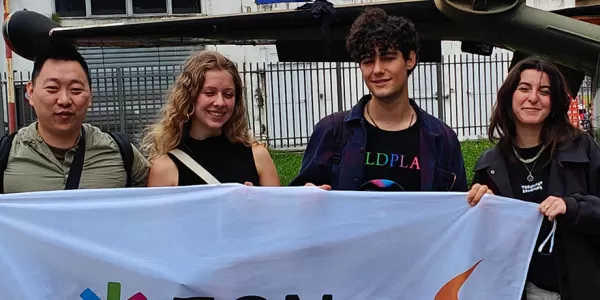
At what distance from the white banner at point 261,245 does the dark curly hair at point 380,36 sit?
625 millimetres

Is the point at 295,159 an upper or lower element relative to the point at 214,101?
lower

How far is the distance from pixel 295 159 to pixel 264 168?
10598 mm

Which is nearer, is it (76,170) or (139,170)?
(76,170)

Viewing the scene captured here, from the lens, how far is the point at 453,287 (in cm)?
309

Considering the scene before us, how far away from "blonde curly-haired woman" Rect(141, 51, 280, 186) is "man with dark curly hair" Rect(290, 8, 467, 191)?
34cm

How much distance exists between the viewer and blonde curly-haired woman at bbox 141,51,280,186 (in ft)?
10.7

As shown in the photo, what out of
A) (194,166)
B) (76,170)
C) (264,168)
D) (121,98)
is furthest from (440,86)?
(76,170)

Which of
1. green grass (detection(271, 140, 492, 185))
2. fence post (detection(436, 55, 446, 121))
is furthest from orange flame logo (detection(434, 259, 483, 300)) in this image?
fence post (detection(436, 55, 446, 121))

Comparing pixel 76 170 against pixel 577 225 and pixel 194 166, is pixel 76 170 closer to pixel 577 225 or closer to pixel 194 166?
pixel 194 166

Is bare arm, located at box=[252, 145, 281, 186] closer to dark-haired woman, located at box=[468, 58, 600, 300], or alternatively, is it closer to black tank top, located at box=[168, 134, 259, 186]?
black tank top, located at box=[168, 134, 259, 186]

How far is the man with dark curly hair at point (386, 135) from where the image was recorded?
120 inches

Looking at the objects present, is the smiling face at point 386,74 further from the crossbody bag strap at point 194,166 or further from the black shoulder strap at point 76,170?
the black shoulder strap at point 76,170

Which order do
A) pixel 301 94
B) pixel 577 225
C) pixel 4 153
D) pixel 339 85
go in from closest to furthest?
pixel 577 225, pixel 4 153, pixel 339 85, pixel 301 94

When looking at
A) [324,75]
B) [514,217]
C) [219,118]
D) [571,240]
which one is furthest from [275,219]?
[324,75]
